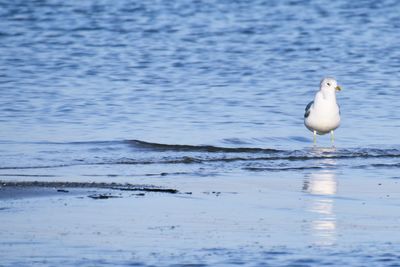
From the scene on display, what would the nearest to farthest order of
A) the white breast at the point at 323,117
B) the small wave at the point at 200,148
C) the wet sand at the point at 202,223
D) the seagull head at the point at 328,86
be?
1. the wet sand at the point at 202,223
2. the small wave at the point at 200,148
3. the white breast at the point at 323,117
4. the seagull head at the point at 328,86

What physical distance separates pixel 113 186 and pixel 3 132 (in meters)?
4.23

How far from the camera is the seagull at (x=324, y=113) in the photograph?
44.4 ft

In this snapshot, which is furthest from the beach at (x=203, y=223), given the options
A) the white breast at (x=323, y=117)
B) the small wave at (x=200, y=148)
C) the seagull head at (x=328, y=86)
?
the seagull head at (x=328, y=86)

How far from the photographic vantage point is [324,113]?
13664mm

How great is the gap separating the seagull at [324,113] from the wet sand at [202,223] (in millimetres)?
3162

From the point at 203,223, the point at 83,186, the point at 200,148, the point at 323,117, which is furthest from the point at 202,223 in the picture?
the point at 323,117

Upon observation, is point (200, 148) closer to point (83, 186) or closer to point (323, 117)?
point (323, 117)

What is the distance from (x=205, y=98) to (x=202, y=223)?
28.2 feet

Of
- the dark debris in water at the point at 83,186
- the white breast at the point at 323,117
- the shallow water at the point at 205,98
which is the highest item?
the dark debris in water at the point at 83,186

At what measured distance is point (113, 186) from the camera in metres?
9.80

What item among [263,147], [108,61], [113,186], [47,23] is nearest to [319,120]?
[263,147]

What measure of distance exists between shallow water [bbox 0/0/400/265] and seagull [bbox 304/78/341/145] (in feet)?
0.76

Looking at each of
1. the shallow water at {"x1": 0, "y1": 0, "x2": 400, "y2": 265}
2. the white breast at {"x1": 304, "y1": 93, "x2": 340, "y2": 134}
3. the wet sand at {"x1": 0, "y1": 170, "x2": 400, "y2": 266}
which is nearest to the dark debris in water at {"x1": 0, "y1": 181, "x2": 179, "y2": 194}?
the wet sand at {"x1": 0, "y1": 170, "x2": 400, "y2": 266}

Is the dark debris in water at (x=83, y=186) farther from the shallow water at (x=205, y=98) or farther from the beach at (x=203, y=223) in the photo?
the shallow water at (x=205, y=98)
